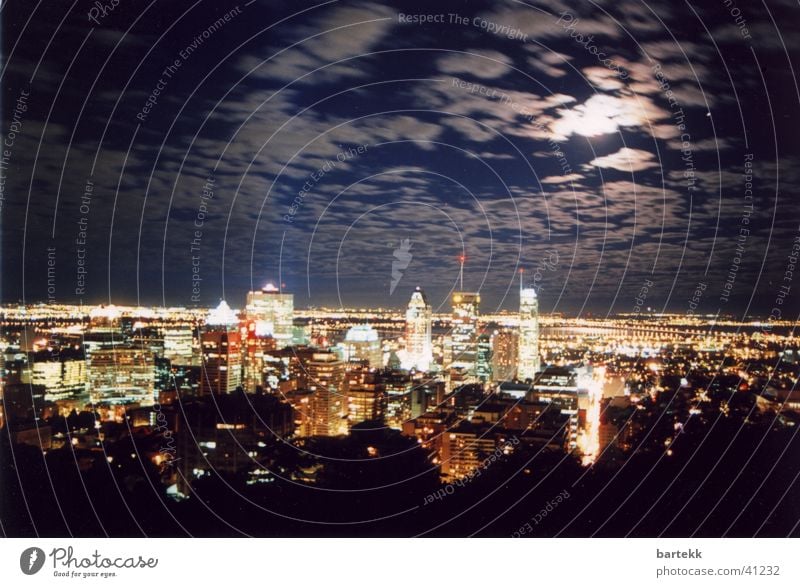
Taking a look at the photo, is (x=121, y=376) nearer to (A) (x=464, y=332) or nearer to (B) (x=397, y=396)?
(B) (x=397, y=396)

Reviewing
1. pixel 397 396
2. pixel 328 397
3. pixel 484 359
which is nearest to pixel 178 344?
pixel 328 397

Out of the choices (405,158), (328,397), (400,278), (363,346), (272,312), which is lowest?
(328,397)

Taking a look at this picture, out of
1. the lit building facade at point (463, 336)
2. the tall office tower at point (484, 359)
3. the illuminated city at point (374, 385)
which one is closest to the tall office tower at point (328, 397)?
the illuminated city at point (374, 385)

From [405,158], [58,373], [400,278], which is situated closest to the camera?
[58,373]

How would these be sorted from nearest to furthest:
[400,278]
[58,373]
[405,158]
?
[58,373] < [405,158] < [400,278]

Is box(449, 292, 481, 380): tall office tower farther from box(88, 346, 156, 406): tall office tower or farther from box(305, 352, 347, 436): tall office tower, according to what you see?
box(88, 346, 156, 406): tall office tower
